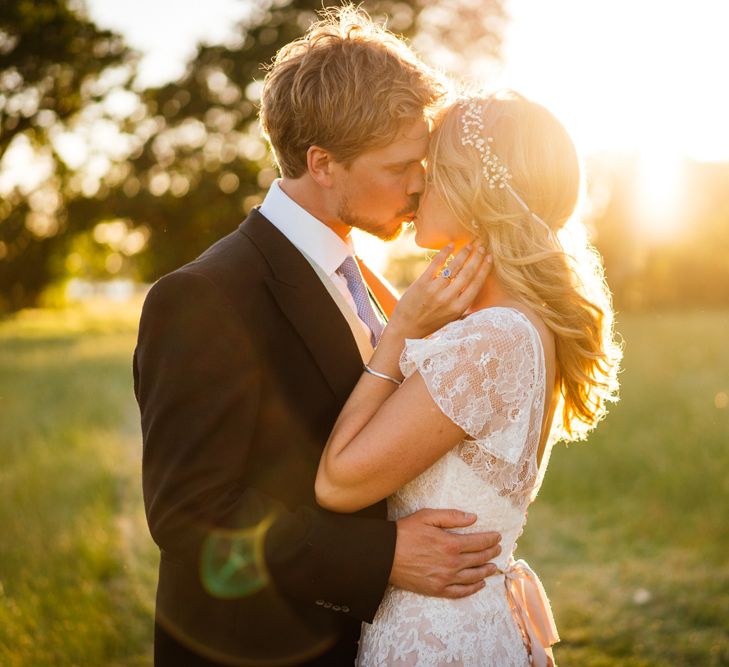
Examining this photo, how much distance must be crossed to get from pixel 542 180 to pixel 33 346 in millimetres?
20598

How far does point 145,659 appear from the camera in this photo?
5.09 m

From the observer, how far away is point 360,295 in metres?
3.01

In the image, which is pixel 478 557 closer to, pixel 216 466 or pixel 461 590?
pixel 461 590

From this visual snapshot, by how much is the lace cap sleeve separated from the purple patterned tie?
54 cm

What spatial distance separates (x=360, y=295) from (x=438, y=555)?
3.30ft

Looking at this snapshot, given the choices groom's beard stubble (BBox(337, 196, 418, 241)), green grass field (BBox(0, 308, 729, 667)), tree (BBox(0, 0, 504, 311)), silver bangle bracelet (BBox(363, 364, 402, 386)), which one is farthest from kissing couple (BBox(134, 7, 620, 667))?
tree (BBox(0, 0, 504, 311))

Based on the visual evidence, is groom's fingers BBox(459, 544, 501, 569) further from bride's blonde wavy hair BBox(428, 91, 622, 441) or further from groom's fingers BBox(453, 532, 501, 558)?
bride's blonde wavy hair BBox(428, 91, 622, 441)

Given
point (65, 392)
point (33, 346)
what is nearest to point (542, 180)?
point (65, 392)

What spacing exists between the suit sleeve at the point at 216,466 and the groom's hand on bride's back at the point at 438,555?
68mm

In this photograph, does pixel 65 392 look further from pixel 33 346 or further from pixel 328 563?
pixel 328 563

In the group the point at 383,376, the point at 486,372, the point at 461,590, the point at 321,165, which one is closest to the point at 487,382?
the point at 486,372

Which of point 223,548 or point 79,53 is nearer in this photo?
point 223,548

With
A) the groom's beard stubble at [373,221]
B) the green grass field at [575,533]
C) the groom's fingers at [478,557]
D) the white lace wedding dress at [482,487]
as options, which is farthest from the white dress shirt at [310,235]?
the green grass field at [575,533]

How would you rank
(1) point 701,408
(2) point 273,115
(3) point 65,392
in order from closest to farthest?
1. (2) point 273,115
2. (1) point 701,408
3. (3) point 65,392
